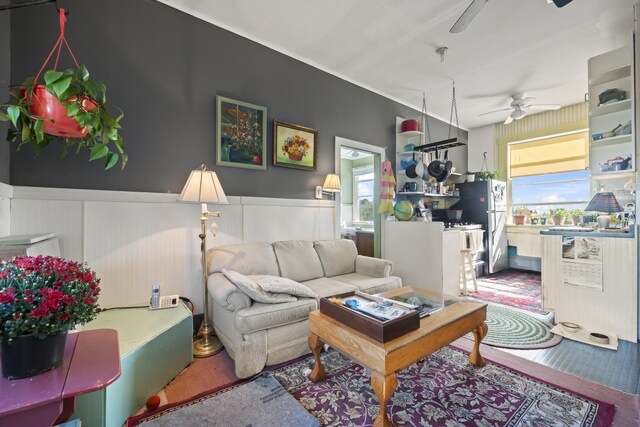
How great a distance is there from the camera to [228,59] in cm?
289

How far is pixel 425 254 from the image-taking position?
146 inches

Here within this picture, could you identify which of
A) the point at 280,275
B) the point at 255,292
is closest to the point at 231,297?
the point at 255,292

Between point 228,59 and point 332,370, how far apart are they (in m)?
3.04

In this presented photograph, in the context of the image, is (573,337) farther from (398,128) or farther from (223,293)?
(398,128)

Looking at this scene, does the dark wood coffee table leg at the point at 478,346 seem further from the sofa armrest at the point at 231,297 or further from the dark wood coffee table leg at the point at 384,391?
the sofa armrest at the point at 231,297

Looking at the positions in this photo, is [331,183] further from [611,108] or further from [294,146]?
[611,108]

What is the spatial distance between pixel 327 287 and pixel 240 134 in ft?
5.89

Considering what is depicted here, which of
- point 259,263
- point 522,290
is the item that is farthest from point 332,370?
point 522,290

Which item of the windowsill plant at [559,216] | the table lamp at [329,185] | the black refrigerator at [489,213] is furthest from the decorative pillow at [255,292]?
the windowsill plant at [559,216]

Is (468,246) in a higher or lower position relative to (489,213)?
lower

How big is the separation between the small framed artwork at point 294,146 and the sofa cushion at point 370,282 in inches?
55.7

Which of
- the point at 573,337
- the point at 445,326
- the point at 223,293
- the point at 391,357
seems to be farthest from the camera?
Answer: the point at 573,337

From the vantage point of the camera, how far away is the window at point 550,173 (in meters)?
4.88

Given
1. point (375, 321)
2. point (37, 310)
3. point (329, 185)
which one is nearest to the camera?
point (37, 310)
